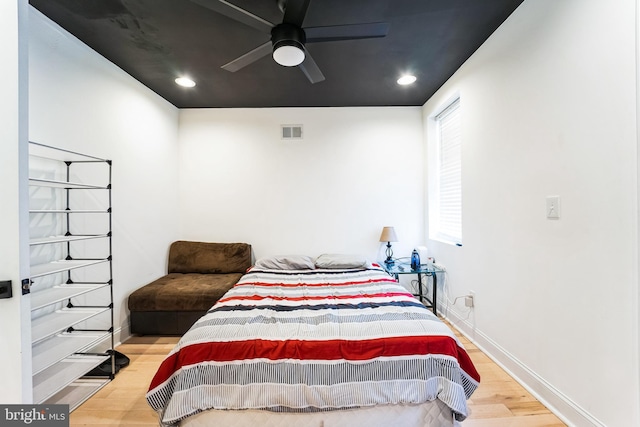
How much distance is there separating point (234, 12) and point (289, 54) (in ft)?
1.23

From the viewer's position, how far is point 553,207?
5.40 feet

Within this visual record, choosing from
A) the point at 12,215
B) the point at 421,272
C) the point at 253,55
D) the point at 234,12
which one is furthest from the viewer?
the point at 421,272

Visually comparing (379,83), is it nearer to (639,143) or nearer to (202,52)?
(202,52)

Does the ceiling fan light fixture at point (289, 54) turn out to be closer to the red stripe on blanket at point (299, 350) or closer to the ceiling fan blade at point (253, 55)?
the ceiling fan blade at point (253, 55)

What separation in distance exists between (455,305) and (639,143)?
6.96ft

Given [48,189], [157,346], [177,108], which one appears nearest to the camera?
[48,189]

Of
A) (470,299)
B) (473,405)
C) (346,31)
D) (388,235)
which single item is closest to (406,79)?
(346,31)

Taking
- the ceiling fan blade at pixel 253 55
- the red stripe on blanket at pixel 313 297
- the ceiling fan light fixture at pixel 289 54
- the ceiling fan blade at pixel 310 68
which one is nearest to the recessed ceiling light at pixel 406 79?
the ceiling fan blade at pixel 310 68

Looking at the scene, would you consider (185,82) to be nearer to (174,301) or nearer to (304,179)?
(304,179)

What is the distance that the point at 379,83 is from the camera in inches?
117

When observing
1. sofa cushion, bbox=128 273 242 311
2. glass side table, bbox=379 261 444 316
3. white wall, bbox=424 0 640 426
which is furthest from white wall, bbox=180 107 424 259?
white wall, bbox=424 0 640 426

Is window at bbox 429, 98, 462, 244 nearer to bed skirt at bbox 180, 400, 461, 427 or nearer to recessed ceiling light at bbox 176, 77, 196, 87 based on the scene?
bed skirt at bbox 180, 400, 461, 427

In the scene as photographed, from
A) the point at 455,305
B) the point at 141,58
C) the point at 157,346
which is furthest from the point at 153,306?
the point at 455,305

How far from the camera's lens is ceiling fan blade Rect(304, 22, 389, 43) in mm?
1586
